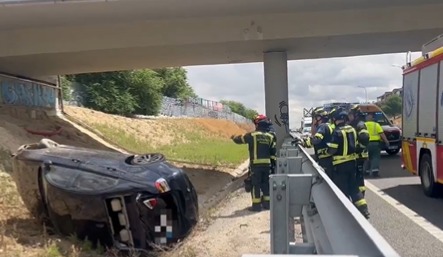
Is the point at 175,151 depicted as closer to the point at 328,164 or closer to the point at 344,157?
the point at 328,164

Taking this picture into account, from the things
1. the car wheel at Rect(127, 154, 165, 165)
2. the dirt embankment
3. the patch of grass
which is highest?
the car wheel at Rect(127, 154, 165, 165)

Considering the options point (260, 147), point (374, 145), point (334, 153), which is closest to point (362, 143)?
point (334, 153)

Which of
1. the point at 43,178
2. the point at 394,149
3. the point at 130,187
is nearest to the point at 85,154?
the point at 43,178

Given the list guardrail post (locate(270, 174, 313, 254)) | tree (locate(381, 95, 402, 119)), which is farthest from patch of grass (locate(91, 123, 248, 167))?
tree (locate(381, 95, 402, 119))

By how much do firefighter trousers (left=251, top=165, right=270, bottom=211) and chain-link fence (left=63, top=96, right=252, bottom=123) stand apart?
88.2 feet

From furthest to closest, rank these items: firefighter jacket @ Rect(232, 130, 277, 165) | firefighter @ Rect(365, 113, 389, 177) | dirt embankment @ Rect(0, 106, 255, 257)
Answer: firefighter @ Rect(365, 113, 389, 177) → firefighter jacket @ Rect(232, 130, 277, 165) → dirt embankment @ Rect(0, 106, 255, 257)

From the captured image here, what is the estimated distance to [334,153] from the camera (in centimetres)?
863

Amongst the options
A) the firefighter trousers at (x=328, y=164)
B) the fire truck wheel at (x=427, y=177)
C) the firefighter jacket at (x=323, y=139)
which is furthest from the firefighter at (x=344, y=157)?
the fire truck wheel at (x=427, y=177)

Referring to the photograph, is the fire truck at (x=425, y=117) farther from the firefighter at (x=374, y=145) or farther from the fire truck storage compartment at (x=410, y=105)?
the firefighter at (x=374, y=145)

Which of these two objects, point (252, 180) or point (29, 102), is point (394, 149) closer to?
point (252, 180)

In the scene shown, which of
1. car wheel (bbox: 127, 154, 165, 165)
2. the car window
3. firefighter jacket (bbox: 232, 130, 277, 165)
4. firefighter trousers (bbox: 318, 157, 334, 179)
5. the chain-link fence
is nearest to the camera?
car wheel (bbox: 127, 154, 165, 165)

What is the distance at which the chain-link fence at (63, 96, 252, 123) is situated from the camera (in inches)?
1897

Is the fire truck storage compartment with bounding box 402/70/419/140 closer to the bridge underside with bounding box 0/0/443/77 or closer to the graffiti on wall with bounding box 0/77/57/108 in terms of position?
the bridge underside with bounding box 0/0/443/77

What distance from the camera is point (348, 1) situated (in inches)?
565
